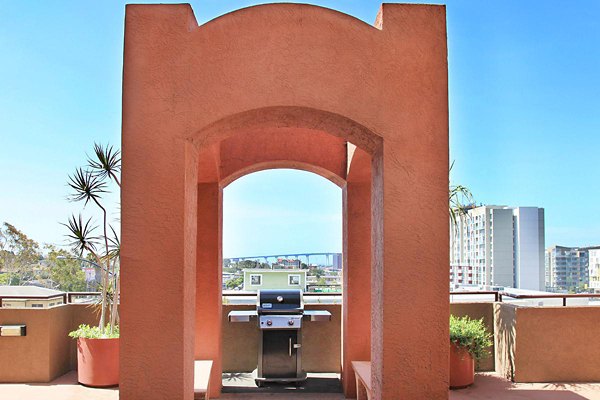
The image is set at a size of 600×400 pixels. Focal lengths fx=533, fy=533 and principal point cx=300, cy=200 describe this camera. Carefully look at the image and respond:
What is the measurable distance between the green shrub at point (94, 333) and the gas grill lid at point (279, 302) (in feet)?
5.87

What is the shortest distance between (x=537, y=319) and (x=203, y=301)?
4115 millimetres

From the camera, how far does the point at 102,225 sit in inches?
263

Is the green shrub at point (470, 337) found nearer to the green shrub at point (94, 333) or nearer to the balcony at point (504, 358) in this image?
the balcony at point (504, 358)

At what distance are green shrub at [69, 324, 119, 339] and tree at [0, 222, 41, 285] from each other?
756 cm

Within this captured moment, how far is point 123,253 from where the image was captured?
3762 millimetres

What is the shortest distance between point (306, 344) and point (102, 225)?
3.17 metres

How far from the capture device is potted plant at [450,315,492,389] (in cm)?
633

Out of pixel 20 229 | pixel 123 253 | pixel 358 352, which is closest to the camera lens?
pixel 123 253

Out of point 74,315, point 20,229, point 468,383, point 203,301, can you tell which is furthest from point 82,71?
point 468,383

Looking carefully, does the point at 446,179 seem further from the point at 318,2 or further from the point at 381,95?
Result: the point at 318,2

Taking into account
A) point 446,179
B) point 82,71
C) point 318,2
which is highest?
point 82,71

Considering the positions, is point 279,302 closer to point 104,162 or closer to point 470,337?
point 470,337

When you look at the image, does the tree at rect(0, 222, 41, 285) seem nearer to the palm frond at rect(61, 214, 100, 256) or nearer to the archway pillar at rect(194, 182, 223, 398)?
the palm frond at rect(61, 214, 100, 256)

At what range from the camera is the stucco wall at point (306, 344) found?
293 inches
